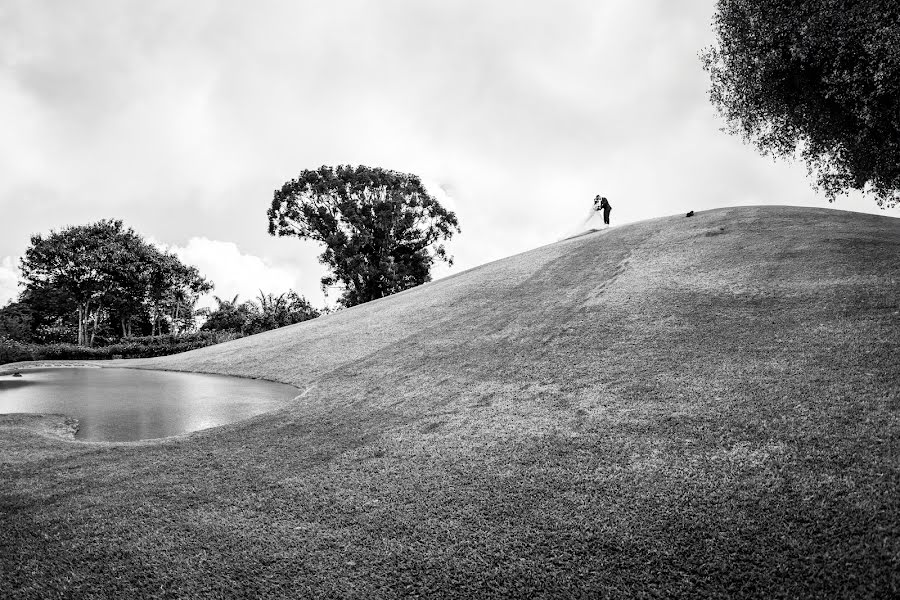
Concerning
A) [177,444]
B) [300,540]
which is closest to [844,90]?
[300,540]

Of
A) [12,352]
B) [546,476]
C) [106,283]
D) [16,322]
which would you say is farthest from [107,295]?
[546,476]

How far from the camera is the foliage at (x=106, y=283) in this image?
119 ft

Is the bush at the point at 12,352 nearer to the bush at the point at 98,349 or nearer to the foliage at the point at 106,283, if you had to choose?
the bush at the point at 98,349

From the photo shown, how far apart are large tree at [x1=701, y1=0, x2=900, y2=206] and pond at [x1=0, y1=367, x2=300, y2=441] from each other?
52.1 ft

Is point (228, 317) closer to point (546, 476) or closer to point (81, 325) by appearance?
point (81, 325)

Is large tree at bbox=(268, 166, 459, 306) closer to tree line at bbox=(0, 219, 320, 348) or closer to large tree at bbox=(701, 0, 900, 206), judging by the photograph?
tree line at bbox=(0, 219, 320, 348)

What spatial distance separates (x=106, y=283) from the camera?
37688 mm

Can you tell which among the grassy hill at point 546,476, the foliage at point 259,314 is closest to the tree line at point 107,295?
the foliage at point 259,314

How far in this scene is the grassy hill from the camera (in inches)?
159

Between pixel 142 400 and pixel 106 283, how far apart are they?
32.4 m

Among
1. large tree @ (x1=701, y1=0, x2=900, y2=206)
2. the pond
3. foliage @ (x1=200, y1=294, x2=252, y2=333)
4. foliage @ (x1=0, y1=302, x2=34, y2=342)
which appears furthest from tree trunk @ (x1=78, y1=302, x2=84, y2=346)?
large tree @ (x1=701, y1=0, x2=900, y2=206)

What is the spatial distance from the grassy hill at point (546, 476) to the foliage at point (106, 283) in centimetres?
3437

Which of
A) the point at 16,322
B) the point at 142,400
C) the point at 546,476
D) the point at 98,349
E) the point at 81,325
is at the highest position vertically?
the point at 16,322

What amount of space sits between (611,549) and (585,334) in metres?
7.40
